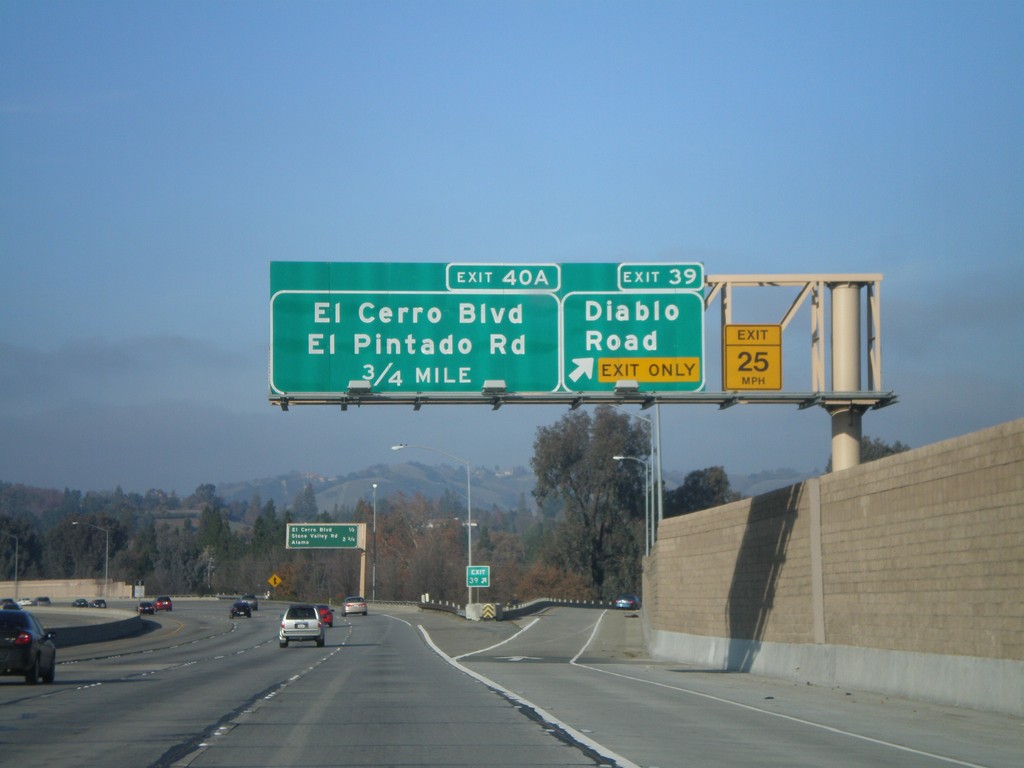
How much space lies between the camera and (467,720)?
17500 mm

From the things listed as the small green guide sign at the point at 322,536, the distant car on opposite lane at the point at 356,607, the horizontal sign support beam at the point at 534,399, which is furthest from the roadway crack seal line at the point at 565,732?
the small green guide sign at the point at 322,536

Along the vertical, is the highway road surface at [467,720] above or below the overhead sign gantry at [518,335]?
below

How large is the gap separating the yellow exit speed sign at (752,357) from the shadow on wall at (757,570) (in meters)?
3.71

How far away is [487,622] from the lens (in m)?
75.7

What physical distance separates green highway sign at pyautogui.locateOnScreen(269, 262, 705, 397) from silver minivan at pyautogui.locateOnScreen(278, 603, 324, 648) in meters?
26.5

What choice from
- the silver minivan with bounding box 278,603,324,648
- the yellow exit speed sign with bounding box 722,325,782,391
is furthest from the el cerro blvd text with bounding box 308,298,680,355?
the silver minivan with bounding box 278,603,324,648

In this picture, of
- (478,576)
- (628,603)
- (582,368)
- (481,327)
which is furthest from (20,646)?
(628,603)

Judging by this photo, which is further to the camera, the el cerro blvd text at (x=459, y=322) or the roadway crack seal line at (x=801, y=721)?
the el cerro blvd text at (x=459, y=322)

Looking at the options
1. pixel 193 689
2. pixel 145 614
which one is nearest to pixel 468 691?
pixel 193 689

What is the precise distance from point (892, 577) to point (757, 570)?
29.4ft

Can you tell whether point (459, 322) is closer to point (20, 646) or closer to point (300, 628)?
point (20, 646)

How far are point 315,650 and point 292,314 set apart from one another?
79.4 ft

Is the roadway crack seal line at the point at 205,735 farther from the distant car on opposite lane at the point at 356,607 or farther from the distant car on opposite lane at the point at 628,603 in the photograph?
the distant car on opposite lane at the point at 628,603

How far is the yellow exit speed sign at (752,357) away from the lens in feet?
83.7
